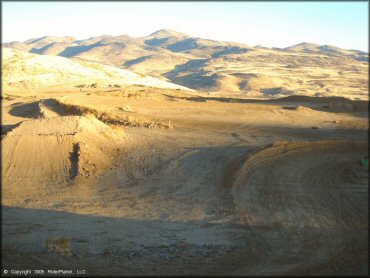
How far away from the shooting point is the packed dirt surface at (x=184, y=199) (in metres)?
9.86

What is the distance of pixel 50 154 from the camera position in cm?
1717

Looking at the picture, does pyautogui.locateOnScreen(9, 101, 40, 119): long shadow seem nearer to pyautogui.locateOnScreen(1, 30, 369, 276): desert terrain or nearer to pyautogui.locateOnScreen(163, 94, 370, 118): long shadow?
pyautogui.locateOnScreen(1, 30, 369, 276): desert terrain

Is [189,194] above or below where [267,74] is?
above

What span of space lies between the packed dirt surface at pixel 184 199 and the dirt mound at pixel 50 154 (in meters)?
0.05

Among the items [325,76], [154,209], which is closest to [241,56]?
[325,76]

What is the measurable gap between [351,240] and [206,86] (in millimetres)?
76160

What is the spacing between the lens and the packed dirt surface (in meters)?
9.86

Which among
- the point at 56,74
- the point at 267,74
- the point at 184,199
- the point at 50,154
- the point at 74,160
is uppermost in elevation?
the point at 50,154

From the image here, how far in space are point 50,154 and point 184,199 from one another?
6.26 m

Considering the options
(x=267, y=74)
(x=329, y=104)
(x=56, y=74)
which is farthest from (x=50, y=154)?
(x=267, y=74)

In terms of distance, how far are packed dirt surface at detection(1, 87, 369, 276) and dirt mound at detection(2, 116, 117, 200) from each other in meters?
0.05

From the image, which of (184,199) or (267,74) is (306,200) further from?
(267,74)

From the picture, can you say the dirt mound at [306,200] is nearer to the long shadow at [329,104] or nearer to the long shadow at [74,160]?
the long shadow at [74,160]

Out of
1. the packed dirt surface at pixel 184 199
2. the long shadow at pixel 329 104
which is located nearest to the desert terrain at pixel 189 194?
the packed dirt surface at pixel 184 199
